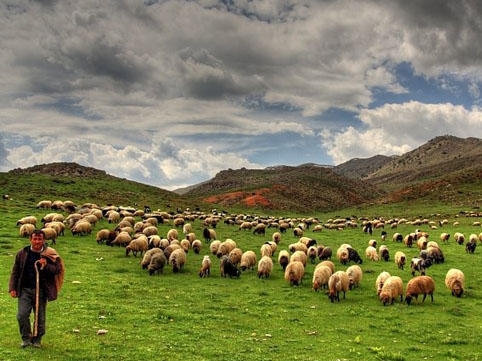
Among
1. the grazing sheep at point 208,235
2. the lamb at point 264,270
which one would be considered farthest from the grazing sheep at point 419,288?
the grazing sheep at point 208,235

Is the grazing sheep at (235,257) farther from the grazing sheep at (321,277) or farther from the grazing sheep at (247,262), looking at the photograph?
the grazing sheep at (321,277)

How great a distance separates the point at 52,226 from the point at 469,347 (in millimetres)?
32905

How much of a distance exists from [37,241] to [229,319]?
9209mm

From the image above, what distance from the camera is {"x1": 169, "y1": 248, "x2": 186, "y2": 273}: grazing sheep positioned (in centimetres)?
2855

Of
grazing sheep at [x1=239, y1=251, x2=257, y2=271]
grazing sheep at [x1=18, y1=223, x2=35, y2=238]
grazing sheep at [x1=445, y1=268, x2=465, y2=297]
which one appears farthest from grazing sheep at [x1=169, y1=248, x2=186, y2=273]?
grazing sheep at [x1=445, y1=268, x2=465, y2=297]

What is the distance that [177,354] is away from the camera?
535 inches

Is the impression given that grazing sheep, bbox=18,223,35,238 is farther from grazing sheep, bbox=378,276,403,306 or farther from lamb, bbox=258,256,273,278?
grazing sheep, bbox=378,276,403,306

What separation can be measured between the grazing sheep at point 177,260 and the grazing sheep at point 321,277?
9459 mm

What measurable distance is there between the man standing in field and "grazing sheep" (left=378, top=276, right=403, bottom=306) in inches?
638

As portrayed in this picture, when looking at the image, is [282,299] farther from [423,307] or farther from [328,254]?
[328,254]

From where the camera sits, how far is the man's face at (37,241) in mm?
12711

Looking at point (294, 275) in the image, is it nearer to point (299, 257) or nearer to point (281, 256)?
point (299, 257)

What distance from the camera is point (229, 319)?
1859 cm

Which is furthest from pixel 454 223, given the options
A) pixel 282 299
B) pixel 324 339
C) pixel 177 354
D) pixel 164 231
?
pixel 177 354
